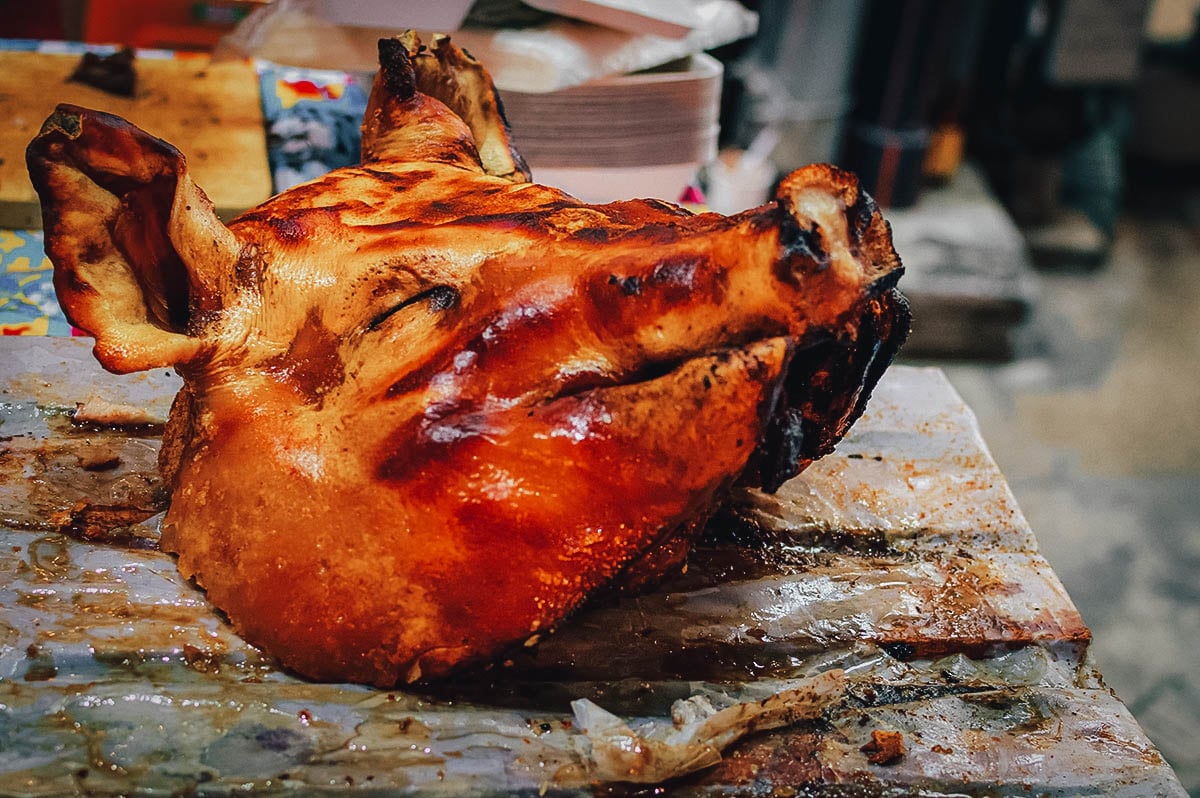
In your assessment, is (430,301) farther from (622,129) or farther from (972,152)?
(972,152)

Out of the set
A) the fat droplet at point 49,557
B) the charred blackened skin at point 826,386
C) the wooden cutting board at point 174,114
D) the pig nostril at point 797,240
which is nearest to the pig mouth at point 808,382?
the charred blackened skin at point 826,386

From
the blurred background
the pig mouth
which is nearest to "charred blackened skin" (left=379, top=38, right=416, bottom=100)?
the blurred background

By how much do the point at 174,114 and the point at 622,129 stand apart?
63.4 inches

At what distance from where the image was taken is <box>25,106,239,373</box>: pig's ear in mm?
1775

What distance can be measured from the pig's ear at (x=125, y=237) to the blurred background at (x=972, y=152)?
1.09 meters

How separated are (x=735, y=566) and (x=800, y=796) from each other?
59cm

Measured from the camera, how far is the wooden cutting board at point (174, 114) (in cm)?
324

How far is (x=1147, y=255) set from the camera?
7355mm

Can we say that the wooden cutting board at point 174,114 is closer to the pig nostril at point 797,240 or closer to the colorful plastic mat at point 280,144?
the colorful plastic mat at point 280,144

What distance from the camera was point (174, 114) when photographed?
3.63 metres

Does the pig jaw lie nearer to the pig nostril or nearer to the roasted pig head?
the roasted pig head

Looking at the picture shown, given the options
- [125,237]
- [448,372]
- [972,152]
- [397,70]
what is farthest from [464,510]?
[972,152]

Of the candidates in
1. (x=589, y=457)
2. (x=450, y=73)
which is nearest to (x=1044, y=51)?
(x=450, y=73)

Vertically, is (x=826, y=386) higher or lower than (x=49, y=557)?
higher
